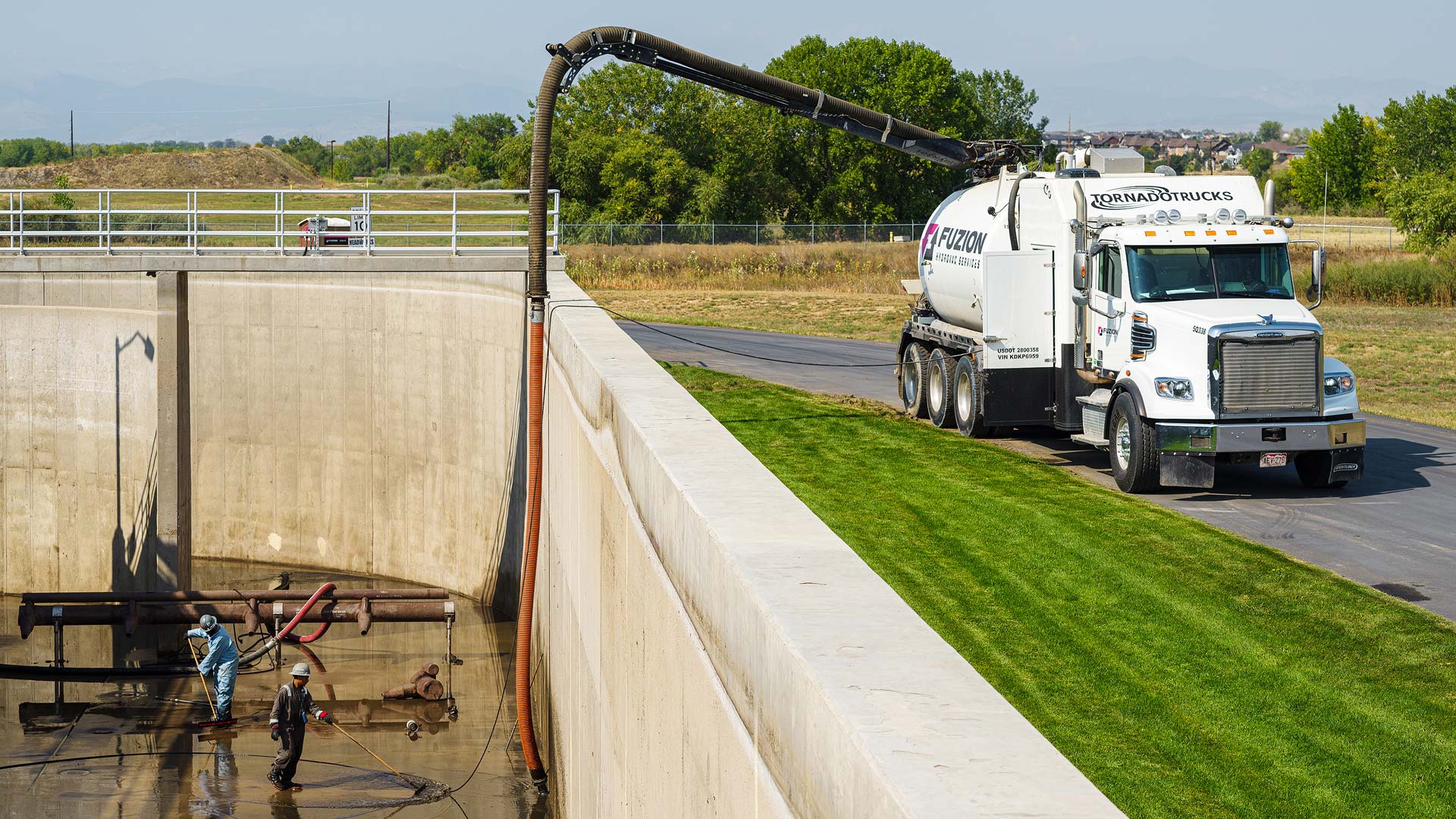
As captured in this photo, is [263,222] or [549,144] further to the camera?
[263,222]

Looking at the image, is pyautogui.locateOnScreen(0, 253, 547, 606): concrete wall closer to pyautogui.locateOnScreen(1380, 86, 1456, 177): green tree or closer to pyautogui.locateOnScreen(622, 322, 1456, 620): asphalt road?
pyautogui.locateOnScreen(622, 322, 1456, 620): asphalt road

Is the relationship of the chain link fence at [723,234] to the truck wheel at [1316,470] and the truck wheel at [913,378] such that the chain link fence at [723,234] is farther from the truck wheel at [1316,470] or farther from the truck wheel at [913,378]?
the truck wheel at [1316,470]

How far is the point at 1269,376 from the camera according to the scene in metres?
17.6

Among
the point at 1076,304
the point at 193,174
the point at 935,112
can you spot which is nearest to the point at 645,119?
the point at 935,112

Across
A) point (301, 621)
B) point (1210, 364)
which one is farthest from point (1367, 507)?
point (301, 621)

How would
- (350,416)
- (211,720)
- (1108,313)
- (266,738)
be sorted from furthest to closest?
(350,416)
(211,720)
(266,738)
(1108,313)

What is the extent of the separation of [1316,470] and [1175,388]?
2.94m

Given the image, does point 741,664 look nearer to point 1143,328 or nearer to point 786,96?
point 1143,328

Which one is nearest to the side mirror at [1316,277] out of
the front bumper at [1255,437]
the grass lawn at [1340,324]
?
the front bumper at [1255,437]

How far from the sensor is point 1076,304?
67.2ft

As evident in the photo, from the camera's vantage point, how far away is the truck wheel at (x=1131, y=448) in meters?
18.2

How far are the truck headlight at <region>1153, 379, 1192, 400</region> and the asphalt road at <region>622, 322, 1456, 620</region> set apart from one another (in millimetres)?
1484

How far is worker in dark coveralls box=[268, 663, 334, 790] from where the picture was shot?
16891mm

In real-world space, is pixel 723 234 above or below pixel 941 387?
above
